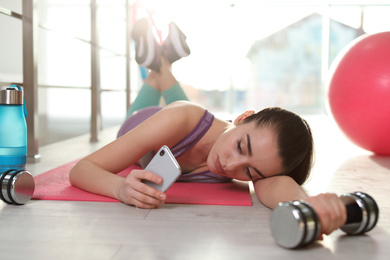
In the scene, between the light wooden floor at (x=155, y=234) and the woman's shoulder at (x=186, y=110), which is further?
the woman's shoulder at (x=186, y=110)

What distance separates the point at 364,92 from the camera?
202 cm

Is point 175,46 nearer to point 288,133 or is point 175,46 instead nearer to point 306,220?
point 288,133

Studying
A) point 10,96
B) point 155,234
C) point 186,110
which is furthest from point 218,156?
point 10,96

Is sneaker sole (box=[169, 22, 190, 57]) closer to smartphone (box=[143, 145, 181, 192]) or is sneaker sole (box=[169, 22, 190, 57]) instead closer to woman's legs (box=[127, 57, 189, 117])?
woman's legs (box=[127, 57, 189, 117])

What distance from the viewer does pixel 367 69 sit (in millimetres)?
2023

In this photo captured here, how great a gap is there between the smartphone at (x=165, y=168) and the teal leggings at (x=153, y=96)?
1226mm

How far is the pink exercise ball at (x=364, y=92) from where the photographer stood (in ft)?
6.52

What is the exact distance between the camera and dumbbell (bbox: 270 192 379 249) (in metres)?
0.70

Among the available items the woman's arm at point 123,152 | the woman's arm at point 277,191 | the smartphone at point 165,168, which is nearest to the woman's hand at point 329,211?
the woman's arm at point 277,191

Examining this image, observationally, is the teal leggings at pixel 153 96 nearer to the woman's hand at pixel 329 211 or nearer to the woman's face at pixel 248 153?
the woman's face at pixel 248 153

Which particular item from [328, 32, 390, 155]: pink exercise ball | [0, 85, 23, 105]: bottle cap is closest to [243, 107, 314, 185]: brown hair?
[0, 85, 23, 105]: bottle cap

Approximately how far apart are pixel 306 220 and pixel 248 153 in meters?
0.36

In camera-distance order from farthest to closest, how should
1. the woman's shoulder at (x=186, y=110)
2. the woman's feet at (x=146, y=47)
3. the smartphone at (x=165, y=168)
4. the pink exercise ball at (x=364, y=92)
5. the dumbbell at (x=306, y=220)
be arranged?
the woman's feet at (x=146, y=47), the pink exercise ball at (x=364, y=92), the woman's shoulder at (x=186, y=110), the smartphone at (x=165, y=168), the dumbbell at (x=306, y=220)

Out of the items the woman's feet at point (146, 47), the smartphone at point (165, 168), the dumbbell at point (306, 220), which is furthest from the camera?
the woman's feet at point (146, 47)
